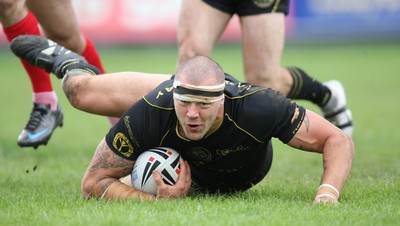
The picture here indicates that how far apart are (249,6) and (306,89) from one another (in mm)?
1147

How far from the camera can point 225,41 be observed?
26.2 meters

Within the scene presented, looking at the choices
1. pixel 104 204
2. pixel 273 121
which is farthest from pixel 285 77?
pixel 104 204

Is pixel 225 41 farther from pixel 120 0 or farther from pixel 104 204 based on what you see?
pixel 104 204

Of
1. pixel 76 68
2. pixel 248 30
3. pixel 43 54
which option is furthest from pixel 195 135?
pixel 248 30

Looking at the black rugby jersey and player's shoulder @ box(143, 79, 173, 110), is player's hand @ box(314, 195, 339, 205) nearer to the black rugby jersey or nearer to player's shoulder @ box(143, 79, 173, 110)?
the black rugby jersey

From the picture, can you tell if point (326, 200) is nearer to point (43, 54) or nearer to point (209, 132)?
point (209, 132)

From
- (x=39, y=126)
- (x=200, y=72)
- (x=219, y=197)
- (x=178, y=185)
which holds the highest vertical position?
(x=200, y=72)

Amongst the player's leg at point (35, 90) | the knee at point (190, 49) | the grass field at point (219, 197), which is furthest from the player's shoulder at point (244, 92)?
the player's leg at point (35, 90)

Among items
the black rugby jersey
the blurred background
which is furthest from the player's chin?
the blurred background

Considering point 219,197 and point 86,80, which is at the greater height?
point 86,80

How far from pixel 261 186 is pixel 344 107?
2.13 m

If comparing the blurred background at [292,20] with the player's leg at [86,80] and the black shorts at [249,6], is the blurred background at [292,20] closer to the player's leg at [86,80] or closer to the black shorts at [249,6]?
the black shorts at [249,6]

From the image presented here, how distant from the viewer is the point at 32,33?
7266mm

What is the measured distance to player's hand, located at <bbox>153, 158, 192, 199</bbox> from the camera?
5555 mm
